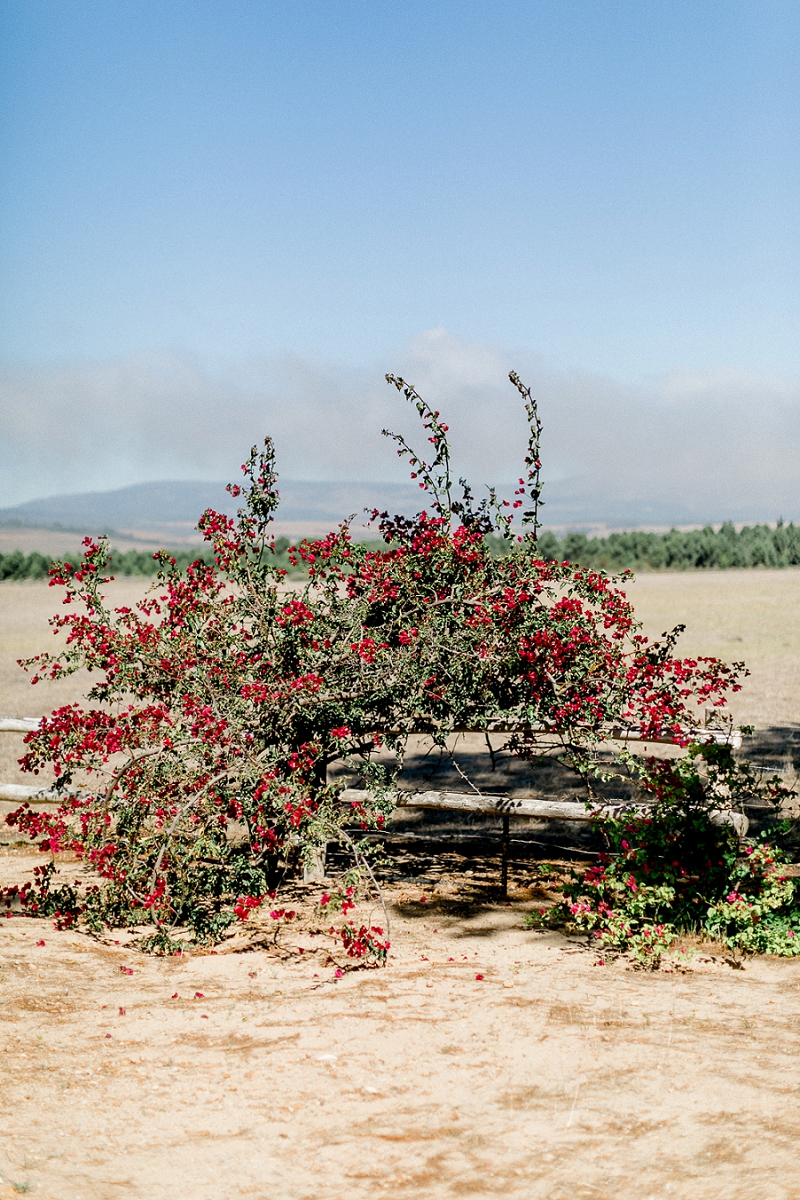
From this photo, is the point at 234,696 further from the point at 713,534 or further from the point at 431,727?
the point at 713,534

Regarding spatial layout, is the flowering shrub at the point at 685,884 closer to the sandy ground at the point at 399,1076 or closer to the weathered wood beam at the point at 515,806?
the weathered wood beam at the point at 515,806

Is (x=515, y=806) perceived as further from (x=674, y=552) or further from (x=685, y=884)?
(x=674, y=552)

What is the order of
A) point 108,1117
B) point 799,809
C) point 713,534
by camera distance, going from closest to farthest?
point 108,1117, point 799,809, point 713,534

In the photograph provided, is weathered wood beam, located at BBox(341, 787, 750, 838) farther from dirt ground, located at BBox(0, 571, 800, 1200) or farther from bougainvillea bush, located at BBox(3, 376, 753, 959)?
dirt ground, located at BBox(0, 571, 800, 1200)

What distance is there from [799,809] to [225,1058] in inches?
251

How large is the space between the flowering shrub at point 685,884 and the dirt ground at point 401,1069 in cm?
20

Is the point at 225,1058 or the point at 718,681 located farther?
the point at 718,681

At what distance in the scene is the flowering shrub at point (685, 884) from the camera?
6004mm

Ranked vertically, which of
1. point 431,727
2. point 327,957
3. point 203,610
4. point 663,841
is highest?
point 203,610

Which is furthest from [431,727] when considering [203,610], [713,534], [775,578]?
[713,534]

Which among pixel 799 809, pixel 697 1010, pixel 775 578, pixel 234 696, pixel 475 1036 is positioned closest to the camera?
pixel 475 1036

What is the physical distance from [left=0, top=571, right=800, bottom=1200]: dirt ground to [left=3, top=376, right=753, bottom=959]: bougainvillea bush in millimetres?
574

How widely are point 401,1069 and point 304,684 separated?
8.40ft

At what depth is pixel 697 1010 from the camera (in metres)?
5.07
